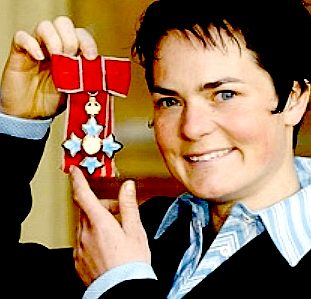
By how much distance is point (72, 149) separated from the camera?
1324 millimetres

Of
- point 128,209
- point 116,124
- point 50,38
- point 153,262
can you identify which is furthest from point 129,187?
point 116,124

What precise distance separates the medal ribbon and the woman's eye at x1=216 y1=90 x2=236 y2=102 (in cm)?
13

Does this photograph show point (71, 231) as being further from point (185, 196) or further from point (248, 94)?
point (248, 94)

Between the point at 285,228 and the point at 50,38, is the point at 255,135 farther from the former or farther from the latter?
the point at 50,38

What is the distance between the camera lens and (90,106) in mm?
1325

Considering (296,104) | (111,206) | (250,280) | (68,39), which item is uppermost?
(68,39)

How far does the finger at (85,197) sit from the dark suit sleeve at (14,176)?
16 centimetres

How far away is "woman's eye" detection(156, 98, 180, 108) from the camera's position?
1313mm

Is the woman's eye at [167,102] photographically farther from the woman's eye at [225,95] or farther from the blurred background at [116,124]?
the blurred background at [116,124]

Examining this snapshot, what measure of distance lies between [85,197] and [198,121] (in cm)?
18

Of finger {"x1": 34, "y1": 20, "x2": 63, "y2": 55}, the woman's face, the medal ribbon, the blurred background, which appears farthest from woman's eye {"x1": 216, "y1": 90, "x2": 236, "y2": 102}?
the blurred background

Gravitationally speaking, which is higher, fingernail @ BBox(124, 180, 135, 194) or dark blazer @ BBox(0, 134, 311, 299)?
fingernail @ BBox(124, 180, 135, 194)

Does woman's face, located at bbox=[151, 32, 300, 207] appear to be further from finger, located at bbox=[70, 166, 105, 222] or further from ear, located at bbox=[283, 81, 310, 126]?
finger, located at bbox=[70, 166, 105, 222]

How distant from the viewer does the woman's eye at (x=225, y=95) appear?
4.19 ft
